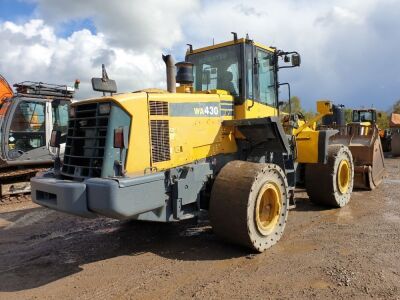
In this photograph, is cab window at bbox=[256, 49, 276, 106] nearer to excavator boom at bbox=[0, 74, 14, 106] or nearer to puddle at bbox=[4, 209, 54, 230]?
puddle at bbox=[4, 209, 54, 230]

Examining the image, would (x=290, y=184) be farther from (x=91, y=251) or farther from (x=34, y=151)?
(x=34, y=151)

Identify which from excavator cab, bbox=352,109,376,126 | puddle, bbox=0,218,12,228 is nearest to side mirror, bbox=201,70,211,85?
puddle, bbox=0,218,12,228

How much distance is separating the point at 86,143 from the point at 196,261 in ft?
6.69

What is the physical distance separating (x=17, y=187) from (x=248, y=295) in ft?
26.6

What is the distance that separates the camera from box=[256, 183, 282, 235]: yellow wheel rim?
603cm

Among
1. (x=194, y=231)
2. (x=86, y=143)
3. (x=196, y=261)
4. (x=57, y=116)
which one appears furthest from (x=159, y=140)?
(x=57, y=116)

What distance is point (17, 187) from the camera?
10750 mm

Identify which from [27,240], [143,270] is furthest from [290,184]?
[27,240]

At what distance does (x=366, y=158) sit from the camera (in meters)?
10.5

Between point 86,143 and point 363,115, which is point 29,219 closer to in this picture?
point 86,143

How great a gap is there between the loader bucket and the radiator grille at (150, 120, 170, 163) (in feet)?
20.7

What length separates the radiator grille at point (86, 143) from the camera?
5191 mm

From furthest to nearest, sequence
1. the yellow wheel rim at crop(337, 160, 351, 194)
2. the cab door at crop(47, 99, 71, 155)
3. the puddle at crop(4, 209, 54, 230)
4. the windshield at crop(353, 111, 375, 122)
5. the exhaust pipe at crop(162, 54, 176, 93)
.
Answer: the windshield at crop(353, 111, 375, 122) → the cab door at crop(47, 99, 71, 155) → the yellow wheel rim at crop(337, 160, 351, 194) → the puddle at crop(4, 209, 54, 230) → the exhaust pipe at crop(162, 54, 176, 93)

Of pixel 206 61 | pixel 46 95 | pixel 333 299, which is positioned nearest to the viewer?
pixel 333 299
